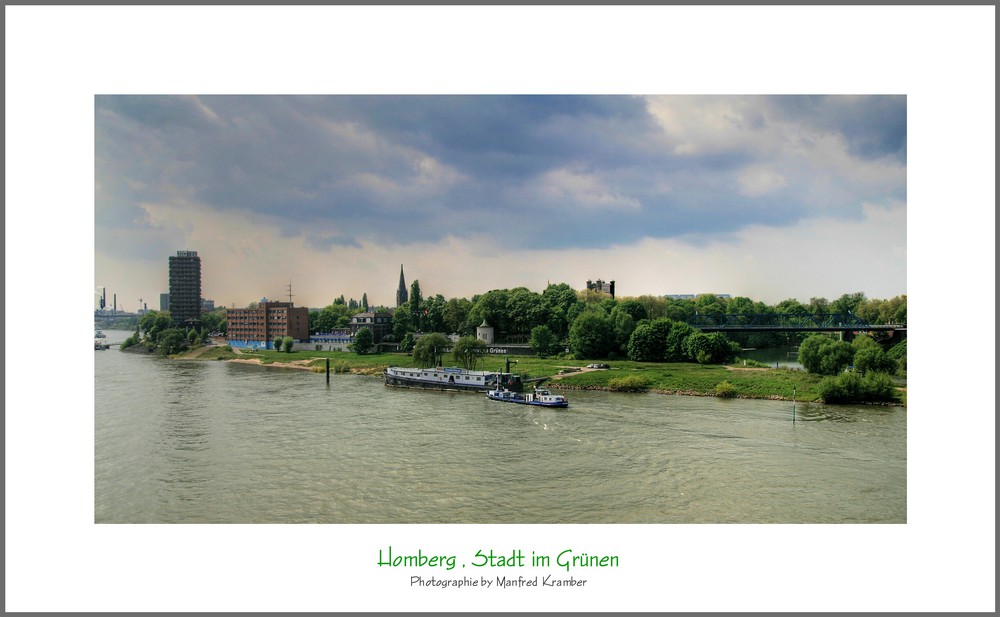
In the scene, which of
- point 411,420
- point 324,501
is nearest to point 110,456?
point 324,501

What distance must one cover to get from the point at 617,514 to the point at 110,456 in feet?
19.3

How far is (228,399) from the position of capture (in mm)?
10938

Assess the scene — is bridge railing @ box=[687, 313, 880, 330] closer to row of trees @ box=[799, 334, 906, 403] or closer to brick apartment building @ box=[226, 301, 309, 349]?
row of trees @ box=[799, 334, 906, 403]

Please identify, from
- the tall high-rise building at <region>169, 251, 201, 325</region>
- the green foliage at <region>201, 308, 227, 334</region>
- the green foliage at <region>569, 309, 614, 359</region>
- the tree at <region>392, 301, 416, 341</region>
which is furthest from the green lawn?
the green foliage at <region>201, 308, 227, 334</region>

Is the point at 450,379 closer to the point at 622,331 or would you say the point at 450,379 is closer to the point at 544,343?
the point at 544,343

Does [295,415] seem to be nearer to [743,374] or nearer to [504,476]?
[504,476]

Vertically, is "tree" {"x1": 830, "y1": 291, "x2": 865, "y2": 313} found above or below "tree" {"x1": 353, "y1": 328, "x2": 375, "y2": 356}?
above

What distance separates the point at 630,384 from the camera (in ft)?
41.4

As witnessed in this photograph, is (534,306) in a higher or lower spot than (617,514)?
higher

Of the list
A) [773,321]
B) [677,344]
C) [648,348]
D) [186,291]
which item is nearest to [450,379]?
[648,348]

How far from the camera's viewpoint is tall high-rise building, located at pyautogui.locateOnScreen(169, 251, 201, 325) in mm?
19406

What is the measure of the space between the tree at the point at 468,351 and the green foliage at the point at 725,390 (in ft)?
21.7

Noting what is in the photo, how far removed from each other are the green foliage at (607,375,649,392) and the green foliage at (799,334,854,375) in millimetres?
3590

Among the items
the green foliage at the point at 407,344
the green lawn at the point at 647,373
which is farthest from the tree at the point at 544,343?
the green foliage at the point at 407,344
